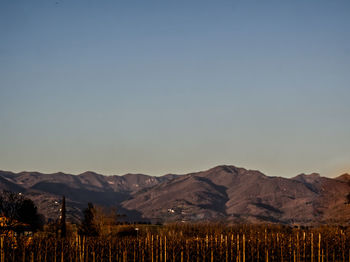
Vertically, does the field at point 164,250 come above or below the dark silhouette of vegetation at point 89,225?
below

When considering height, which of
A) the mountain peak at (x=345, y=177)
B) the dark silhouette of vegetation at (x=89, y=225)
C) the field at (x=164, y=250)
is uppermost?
the mountain peak at (x=345, y=177)

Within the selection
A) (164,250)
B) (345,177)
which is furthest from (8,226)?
(345,177)

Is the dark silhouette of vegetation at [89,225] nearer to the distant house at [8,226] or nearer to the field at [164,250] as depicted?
the distant house at [8,226]

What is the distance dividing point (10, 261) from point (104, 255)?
910cm

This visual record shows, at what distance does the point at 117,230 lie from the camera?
7456cm

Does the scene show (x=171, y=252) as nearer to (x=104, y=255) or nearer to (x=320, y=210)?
(x=104, y=255)

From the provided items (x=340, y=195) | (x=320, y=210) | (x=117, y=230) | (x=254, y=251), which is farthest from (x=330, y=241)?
(x=320, y=210)

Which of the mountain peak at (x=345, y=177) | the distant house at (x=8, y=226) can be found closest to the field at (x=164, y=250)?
the distant house at (x=8, y=226)

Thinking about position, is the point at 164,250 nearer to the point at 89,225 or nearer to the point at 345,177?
the point at 89,225

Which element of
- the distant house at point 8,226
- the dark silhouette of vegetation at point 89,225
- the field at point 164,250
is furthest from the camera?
the dark silhouette of vegetation at point 89,225

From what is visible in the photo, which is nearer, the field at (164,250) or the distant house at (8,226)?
the field at (164,250)

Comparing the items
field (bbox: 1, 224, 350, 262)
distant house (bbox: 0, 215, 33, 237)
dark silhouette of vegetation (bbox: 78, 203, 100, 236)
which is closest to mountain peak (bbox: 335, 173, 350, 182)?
field (bbox: 1, 224, 350, 262)

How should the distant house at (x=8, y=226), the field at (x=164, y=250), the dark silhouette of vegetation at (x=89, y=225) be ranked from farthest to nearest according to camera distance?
the dark silhouette of vegetation at (x=89, y=225)
the distant house at (x=8, y=226)
the field at (x=164, y=250)

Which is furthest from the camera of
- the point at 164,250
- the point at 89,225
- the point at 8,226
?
the point at 89,225
